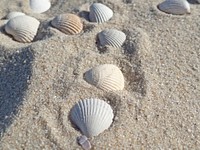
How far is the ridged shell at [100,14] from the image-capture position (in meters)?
3.02

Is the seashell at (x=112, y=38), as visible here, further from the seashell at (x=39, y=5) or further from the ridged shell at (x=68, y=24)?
the seashell at (x=39, y=5)

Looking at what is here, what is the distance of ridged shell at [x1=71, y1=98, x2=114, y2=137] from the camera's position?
2113 mm

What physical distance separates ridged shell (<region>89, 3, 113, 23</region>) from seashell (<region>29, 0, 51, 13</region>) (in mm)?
638

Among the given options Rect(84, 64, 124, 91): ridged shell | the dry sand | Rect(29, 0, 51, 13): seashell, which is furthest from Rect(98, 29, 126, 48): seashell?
Rect(29, 0, 51, 13): seashell

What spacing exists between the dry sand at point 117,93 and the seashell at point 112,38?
0.04m

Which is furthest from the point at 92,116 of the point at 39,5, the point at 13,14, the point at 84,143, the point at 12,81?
the point at 39,5

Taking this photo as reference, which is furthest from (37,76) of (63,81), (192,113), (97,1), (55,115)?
(97,1)

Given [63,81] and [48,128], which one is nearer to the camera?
[48,128]

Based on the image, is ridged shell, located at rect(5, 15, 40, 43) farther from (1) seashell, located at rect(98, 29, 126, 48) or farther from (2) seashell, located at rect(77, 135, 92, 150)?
(2) seashell, located at rect(77, 135, 92, 150)

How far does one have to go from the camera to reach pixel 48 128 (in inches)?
83.4

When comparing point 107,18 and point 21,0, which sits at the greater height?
point 107,18

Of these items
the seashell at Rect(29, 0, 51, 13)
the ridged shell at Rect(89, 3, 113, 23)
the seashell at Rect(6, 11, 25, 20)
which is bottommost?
the seashell at Rect(29, 0, 51, 13)

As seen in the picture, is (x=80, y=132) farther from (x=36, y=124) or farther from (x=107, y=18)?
(x=107, y=18)

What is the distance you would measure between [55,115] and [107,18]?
113 cm
